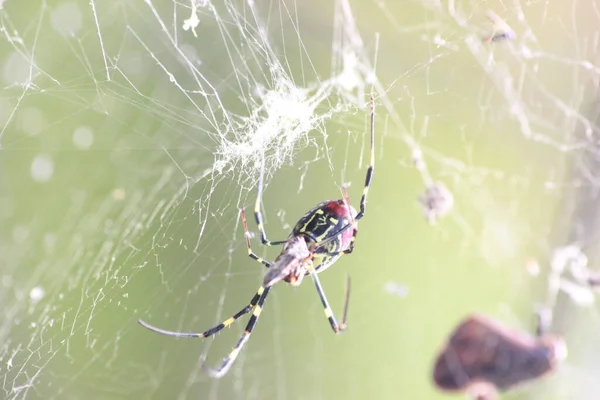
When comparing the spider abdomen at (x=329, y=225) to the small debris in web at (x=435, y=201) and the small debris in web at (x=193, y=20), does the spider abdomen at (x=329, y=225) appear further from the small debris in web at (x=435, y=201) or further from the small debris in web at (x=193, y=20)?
the small debris in web at (x=193, y=20)

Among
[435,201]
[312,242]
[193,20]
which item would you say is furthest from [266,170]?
[435,201]

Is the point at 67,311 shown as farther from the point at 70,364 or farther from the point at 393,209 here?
the point at 393,209

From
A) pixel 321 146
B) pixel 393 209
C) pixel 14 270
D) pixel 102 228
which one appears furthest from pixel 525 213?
pixel 14 270

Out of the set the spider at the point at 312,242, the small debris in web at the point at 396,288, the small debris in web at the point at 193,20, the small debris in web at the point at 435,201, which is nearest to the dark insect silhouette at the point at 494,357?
the small debris in web at the point at 396,288

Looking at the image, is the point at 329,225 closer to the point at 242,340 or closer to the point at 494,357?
the point at 242,340

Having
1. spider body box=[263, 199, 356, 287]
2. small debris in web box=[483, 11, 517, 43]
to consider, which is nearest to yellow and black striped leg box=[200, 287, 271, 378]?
spider body box=[263, 199, 356, 287]

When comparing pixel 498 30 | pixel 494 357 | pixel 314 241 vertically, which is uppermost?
pixel 498 30

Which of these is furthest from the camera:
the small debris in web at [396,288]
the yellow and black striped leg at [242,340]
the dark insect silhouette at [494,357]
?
the small debris in web at [396,288]

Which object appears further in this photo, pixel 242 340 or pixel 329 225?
pixel 242 340
